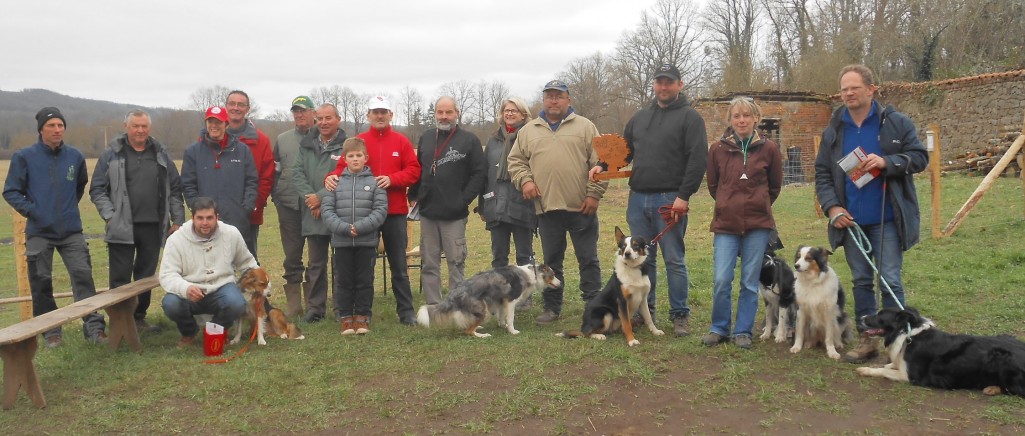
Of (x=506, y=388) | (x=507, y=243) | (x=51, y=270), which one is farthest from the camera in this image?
(x=507, y=243)

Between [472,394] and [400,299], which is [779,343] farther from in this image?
[400,299]

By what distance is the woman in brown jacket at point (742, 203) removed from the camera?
521 cm

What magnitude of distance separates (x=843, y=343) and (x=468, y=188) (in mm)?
3494

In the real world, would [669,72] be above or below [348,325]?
above

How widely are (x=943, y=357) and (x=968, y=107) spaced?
18.9 m

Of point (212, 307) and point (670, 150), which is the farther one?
point (212, 307)

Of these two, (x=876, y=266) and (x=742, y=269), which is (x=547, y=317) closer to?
(x=742, y=269)

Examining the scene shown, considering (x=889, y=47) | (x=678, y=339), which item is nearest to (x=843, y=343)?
(x=678, y=339)

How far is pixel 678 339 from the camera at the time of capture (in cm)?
574

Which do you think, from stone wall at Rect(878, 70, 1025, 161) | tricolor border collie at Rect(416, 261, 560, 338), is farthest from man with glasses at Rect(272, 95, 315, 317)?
stone wall at Rect(878, 70, 1025, 161)

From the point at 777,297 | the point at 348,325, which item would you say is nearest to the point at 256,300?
the point at 348,325

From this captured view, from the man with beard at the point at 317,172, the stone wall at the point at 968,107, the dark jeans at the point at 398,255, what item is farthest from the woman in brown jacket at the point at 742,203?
the stone wall at the point at 968,107

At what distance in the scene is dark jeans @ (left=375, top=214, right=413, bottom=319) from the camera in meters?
6.74

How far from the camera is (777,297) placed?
566 centimetres
